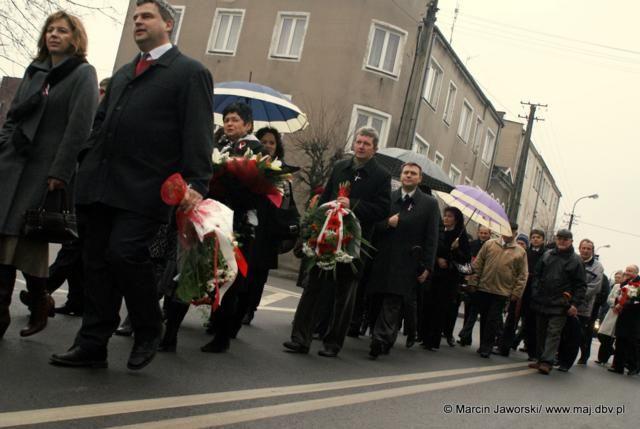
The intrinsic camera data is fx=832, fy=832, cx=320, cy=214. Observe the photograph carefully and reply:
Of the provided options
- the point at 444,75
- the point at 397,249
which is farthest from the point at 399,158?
the point at 444,75

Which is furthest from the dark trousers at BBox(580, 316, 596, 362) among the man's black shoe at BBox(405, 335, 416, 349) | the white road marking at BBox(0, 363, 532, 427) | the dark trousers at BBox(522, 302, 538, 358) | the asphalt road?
the white road marking at BBox(0, 363, 532, 427)

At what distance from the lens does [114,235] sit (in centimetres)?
503

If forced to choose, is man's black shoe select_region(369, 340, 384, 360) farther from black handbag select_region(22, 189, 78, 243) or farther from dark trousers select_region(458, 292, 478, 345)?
dark trousers select_region(458, 292, 478, 345)

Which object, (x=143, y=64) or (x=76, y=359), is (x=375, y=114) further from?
(x=76, y=359)

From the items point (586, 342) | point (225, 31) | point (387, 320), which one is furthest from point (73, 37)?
point (225, 31)

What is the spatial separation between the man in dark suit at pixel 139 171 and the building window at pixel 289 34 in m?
24.6

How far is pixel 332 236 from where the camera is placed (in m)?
8.02

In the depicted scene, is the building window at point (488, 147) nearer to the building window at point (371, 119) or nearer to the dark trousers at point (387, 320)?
the building window at point (371, 119)

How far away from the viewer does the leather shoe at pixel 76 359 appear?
5.11 m

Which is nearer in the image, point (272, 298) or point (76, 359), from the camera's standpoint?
point (76, 359)

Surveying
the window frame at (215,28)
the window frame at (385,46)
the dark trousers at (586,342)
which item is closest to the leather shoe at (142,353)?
the dark trousers at (586,342)

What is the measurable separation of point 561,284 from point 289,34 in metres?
20.2

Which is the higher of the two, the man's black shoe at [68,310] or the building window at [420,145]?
the building window at [420,145]

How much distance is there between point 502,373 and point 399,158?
4315 millimetres
